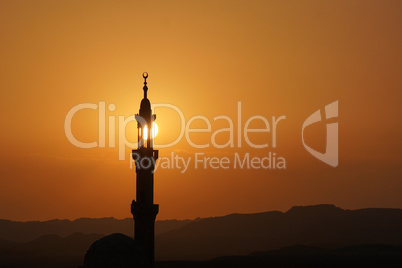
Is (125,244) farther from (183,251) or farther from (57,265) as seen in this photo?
(183,251)

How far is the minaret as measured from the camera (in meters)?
59.0

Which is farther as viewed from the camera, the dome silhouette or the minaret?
the minaret

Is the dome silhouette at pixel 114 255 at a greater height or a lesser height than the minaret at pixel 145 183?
lesser

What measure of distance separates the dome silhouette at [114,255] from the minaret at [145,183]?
5109mm

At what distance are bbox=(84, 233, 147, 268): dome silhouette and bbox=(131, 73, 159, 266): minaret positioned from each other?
16.8ft

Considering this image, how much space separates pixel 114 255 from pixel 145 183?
852 centimetres

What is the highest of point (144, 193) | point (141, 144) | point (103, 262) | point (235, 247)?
point (141, 144)

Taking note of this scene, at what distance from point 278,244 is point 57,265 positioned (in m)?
80.9

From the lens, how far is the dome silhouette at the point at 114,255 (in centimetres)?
5294

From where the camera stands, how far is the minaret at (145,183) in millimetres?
58969

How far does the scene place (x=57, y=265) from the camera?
413 feet

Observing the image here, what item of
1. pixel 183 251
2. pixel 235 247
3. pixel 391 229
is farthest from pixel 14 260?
pixel 391 229

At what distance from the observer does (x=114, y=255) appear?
2085 inches

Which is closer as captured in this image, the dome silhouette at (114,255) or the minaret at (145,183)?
the dome silhouette at (114,255)
